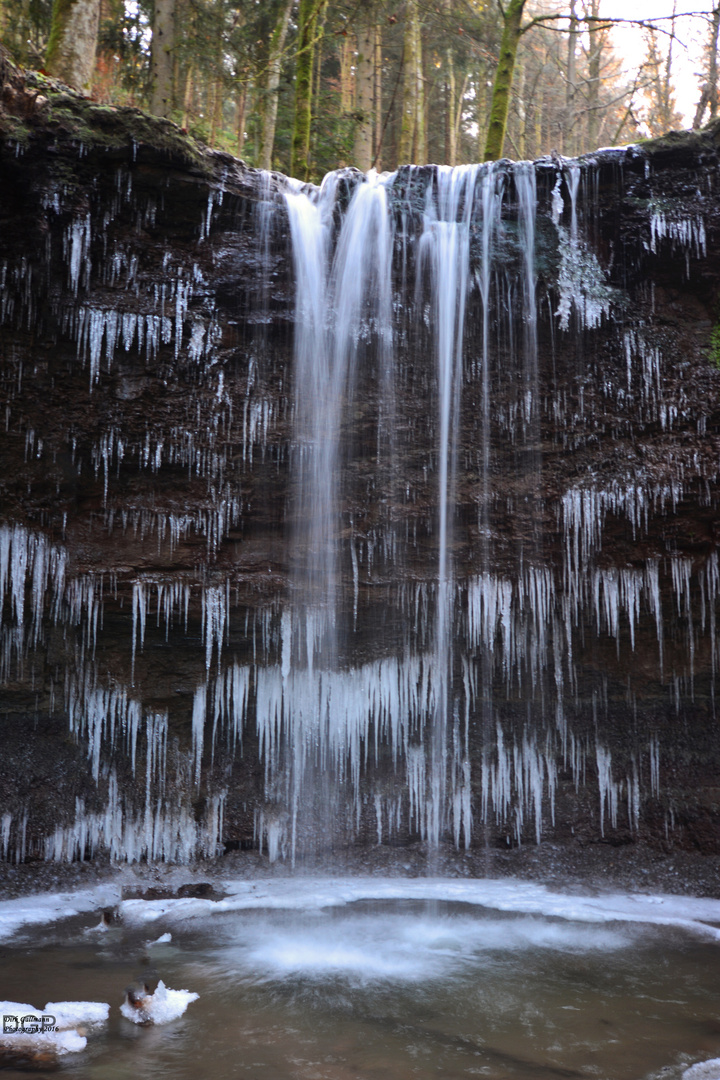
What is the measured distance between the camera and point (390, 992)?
13.3 ft

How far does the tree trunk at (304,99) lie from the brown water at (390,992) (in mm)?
7538

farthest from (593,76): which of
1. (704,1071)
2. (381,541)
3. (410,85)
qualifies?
(704,1071)

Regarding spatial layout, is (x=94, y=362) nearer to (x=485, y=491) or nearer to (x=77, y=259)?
(x=77, y=259)

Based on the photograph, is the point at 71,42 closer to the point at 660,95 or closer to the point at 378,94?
the point at 378,94

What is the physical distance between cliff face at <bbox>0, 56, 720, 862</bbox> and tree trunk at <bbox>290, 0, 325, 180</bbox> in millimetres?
2621

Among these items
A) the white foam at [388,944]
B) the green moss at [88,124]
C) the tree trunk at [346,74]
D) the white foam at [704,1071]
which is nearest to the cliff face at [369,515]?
the green moss at [88,124]

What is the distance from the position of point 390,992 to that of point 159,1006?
120cm

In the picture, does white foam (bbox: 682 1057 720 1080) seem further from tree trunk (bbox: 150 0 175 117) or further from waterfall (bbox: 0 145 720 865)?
tree trunk (bbox: 150 0 175 117)

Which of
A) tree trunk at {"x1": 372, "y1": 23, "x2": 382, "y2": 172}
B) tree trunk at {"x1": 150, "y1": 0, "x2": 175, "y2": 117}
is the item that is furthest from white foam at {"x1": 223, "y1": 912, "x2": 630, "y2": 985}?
tree trunk at {"x1": 372, "y1": 23, "x2": 382, "y2": 172}

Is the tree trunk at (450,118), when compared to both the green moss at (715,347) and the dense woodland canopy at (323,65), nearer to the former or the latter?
the dense woodland canopy at (323,65)

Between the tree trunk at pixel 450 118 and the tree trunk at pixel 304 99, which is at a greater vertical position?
the tree trunk at pixel 450 118

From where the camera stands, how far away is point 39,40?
1055 cm

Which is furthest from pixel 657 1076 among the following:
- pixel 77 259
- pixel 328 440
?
pixel 77 259

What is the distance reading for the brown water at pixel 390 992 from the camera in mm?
3256
